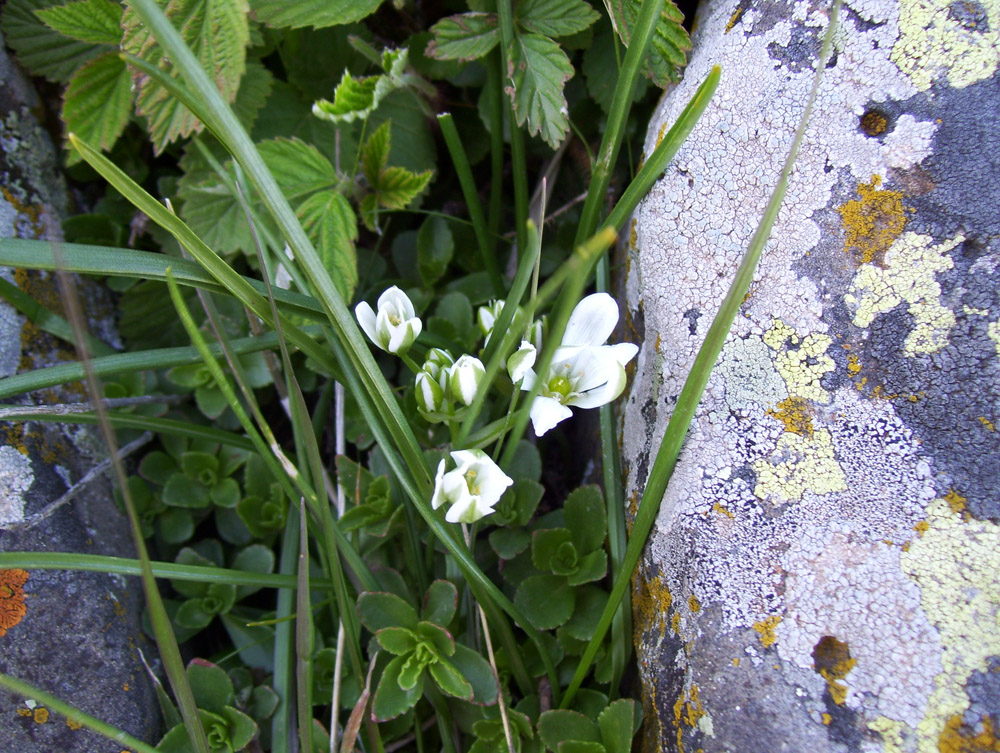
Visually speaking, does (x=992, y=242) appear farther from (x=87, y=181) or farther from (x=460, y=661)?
(x=87, y=181)

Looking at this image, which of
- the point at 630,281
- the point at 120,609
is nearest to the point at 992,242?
the point at 630,281

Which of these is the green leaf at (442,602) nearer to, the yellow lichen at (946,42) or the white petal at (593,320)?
the white petal at (593,320)

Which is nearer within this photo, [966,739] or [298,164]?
[966,739]

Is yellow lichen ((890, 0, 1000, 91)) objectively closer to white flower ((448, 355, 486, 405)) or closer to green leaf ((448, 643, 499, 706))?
white flower ((448, 355, 486, 405))

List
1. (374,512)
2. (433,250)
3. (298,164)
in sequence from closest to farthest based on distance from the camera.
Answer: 1. (374,512)
2. (298,164)
3. (433,250)

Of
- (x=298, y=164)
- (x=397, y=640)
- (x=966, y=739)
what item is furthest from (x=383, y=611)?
(x=298, y=164)

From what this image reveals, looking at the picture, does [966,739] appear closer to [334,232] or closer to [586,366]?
[586,366]

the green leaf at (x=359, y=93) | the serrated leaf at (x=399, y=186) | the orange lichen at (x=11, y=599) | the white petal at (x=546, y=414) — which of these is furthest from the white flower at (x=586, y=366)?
the orange lichen at (x=11, y=599)
